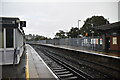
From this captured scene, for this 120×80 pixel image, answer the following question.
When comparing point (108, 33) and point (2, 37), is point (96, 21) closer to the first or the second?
point (108, 33)

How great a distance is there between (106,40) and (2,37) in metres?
14.3

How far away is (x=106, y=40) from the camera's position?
827 inches

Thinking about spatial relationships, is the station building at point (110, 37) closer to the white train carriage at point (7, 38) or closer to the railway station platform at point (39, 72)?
the railway station platform at point (39, 72)

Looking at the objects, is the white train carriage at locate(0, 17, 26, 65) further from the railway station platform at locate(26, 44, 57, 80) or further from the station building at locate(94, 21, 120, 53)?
A: the station building at locate(94, 21, 120, 53)

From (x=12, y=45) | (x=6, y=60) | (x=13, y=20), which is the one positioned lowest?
(x=6, y=60)

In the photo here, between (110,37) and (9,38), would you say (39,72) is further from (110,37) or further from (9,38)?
(110,37)

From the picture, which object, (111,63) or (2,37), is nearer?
(2,37)

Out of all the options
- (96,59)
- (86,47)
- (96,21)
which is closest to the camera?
(96,59)

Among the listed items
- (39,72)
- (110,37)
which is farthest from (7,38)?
(110,37)

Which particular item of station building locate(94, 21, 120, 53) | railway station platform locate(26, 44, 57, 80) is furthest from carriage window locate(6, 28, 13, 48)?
station building locate(94, 21, 120, 53)

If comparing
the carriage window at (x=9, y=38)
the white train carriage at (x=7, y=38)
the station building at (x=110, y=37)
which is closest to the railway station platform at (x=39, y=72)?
the white train carriage at (x=7, y=38)

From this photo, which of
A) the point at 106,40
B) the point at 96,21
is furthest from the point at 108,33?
the point at 96,21

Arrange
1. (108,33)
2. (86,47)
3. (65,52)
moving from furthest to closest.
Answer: (86,47) < (65,52) < (108,33)

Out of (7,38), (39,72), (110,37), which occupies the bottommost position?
(39,72)
